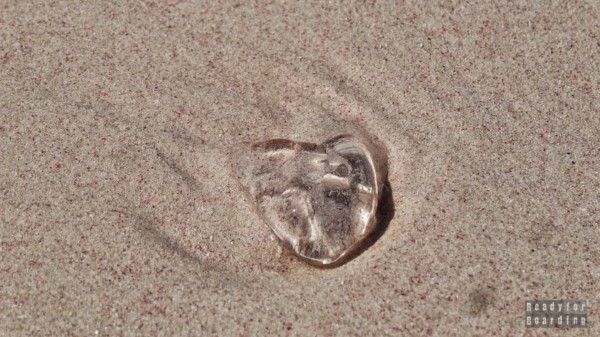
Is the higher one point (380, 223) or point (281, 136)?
point (281, 136)

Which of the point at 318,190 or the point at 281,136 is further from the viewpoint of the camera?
the point at 281,136

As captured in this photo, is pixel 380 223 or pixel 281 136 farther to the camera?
pixel 281 136

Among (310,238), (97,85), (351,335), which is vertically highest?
(97,85)

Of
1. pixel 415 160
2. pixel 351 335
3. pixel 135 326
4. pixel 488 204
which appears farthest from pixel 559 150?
pixel 135 326

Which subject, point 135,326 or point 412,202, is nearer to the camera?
point 135,326

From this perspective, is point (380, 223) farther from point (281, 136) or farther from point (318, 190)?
point (281, 136)

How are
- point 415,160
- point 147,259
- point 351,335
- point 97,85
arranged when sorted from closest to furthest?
point 351,335 < point 147,259 < point 415,160 < point 97,85

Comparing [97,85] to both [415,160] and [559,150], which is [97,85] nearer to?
[415,160]

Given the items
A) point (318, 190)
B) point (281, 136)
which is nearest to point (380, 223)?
point (318, 190)
